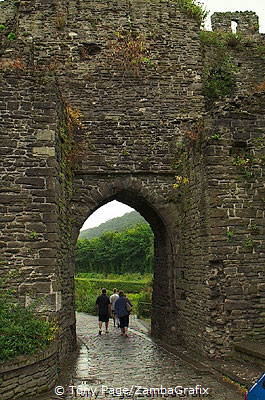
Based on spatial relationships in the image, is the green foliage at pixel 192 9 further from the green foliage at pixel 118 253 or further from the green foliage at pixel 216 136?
the green foliage at pixel 118 253

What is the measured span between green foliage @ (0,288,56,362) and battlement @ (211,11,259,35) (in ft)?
38.3

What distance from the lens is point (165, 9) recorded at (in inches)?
558

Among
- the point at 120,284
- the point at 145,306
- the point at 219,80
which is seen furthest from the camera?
the point at 120,284

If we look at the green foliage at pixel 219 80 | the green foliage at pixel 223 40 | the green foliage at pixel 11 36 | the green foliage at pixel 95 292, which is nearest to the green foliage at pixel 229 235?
the green foliage at pixel 219 80

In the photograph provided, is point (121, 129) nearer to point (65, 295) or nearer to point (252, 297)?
point (65, 295)

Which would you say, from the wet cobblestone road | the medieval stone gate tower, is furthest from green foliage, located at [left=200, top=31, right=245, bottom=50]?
the wet cobblestone road

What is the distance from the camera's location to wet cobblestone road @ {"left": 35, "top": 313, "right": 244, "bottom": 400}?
7.32 meters

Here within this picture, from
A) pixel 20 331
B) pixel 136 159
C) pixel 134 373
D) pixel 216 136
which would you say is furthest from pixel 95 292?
pixel 20 331

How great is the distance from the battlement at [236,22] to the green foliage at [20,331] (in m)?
11.7

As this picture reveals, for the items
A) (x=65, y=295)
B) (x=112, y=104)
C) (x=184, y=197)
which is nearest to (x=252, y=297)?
(x=184, y=197)

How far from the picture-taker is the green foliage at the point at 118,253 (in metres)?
49.1

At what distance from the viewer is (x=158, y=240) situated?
14.4m

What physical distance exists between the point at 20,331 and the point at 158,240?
7445mm

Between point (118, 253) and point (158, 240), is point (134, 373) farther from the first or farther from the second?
point (118, 253)
